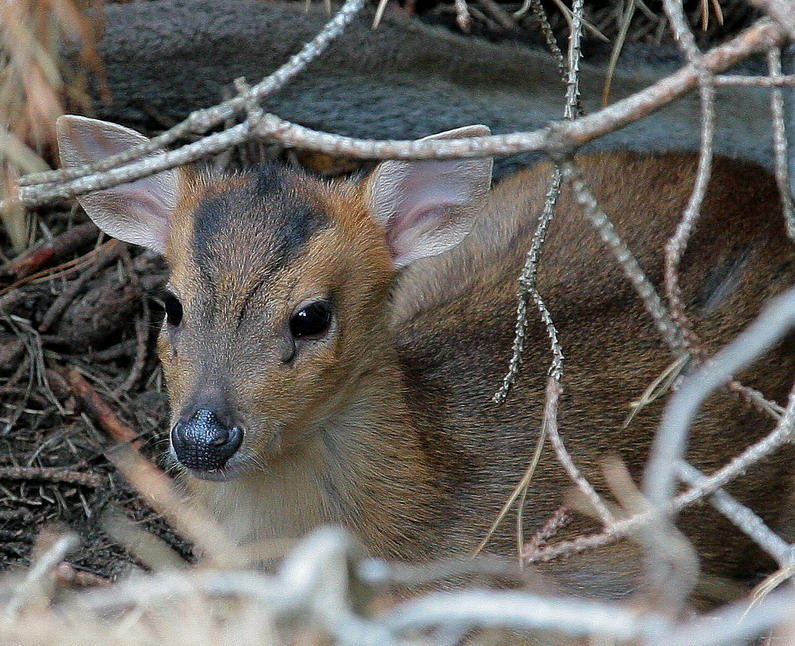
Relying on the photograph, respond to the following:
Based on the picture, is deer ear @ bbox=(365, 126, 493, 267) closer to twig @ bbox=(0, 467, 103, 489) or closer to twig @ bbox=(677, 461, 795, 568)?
twig @ bbox=(677, 461, 795, 568)

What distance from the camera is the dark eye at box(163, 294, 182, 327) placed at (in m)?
3.48

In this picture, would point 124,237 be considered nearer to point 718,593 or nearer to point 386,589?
point 386,589

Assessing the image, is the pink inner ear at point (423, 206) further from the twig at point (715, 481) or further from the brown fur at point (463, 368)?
the twig at point (715, 481)

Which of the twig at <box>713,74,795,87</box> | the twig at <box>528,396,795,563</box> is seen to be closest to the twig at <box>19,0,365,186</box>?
the twig at <box>713,74,795,87</box>

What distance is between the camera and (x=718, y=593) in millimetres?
4102

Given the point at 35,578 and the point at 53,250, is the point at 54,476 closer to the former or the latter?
the point at 53,250

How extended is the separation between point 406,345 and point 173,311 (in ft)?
3.44

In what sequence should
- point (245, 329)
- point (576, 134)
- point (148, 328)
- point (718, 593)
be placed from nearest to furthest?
point (576, 134) → point (245, 329) → point (718, 593) → point (148, 328)

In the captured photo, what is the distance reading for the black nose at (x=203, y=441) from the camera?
3.13 meters

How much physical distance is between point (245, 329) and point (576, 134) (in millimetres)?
1203

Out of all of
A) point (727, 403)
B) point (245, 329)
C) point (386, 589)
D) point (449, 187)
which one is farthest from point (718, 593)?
point (245, 329)

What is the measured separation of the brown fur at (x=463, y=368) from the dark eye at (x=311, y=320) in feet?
0.14

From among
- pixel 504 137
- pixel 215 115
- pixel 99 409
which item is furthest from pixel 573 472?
pixel 99 409

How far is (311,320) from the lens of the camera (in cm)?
346
